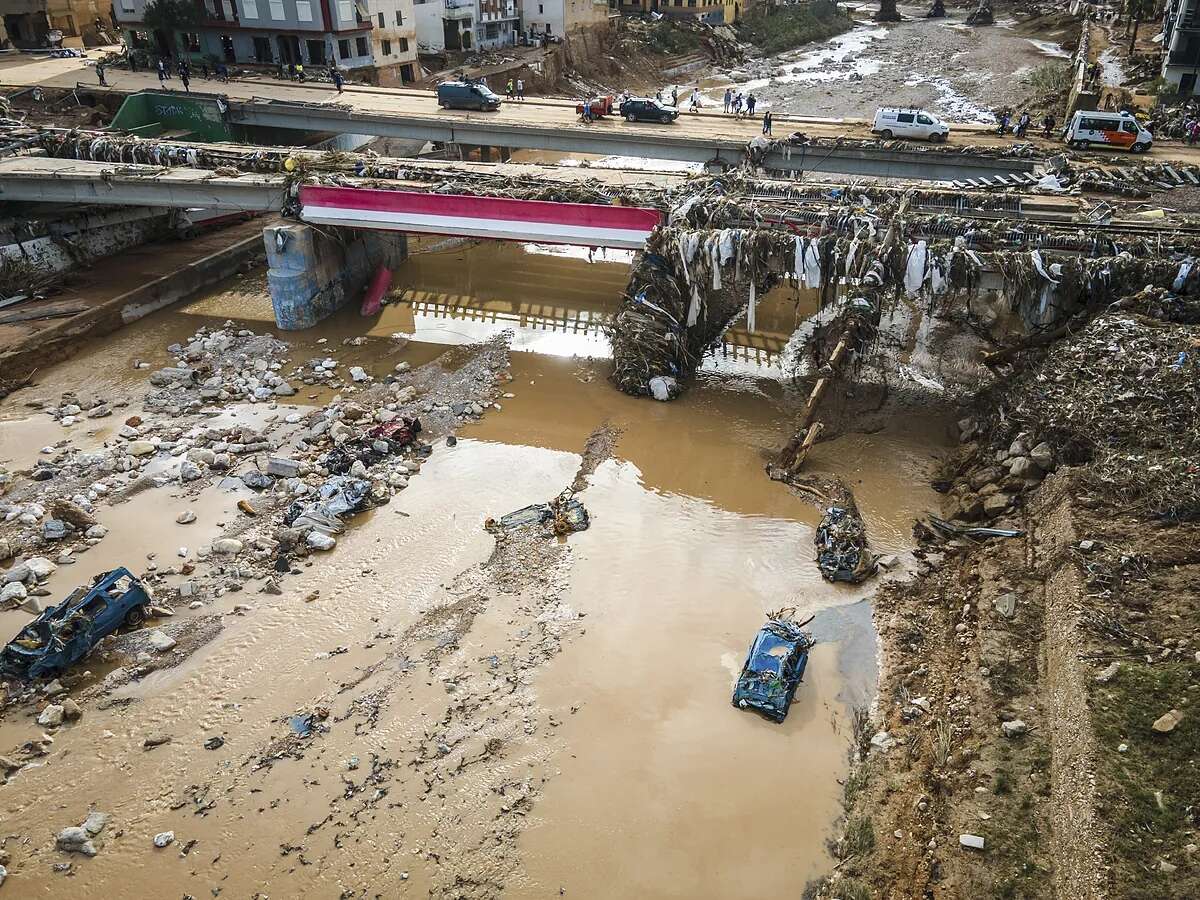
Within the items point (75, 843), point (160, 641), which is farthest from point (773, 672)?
point (160, 641)

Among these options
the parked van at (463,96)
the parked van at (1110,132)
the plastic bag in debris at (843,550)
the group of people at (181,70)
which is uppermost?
the group of people at (181,70)

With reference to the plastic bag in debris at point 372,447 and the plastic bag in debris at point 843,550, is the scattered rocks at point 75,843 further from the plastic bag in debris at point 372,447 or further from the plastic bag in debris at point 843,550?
the plastic bag in debris at point 843,550

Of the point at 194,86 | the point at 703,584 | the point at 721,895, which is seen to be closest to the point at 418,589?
the point at 703,584

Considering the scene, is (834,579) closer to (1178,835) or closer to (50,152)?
(1178,835)

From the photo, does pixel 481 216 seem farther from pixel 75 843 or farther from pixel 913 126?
pixel 913 126

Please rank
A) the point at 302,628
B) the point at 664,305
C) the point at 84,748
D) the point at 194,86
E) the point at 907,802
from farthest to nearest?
the point at 194,86
the point at 664,305
the point at 302,628
the point at 84,748
the point at 907,802

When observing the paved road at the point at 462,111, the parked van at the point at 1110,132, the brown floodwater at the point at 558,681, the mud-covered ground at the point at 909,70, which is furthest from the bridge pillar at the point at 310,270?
the mud-covered ground at the point at 909,70
